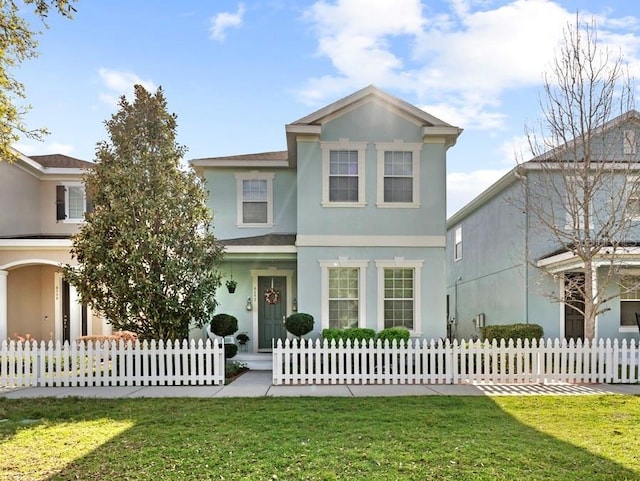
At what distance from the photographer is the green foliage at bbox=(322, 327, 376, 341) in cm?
1273

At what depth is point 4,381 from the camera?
10555mm

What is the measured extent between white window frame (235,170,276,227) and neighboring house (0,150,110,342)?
5.09 meters

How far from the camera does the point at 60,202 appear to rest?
17.7m

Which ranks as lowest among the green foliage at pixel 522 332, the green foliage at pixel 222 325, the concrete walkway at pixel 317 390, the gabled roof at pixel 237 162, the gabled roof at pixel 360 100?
the concrete walkway at pixel 317 390

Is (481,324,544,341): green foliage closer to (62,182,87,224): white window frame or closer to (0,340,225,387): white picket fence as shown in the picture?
(0,340,225,387): white picket fence

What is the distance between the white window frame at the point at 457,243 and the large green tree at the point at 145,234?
46.6ft

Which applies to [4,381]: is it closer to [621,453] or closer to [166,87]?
[166,87]

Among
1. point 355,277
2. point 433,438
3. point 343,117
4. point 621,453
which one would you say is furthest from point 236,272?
point 621,453

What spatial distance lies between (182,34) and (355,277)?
25.4 ft

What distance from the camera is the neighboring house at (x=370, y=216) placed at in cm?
1375

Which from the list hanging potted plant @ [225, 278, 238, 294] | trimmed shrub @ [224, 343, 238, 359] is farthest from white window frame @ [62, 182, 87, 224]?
trimmed shrub @ [224, 343, 238, 359]

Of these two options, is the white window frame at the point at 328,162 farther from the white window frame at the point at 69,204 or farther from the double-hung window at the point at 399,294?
the white window frame at the point at 69,204

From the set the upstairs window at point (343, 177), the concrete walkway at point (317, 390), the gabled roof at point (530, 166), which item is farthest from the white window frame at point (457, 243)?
the concrete walkway at point (317, 390)

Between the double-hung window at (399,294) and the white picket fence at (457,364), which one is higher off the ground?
the double-hung window at (399,294)
